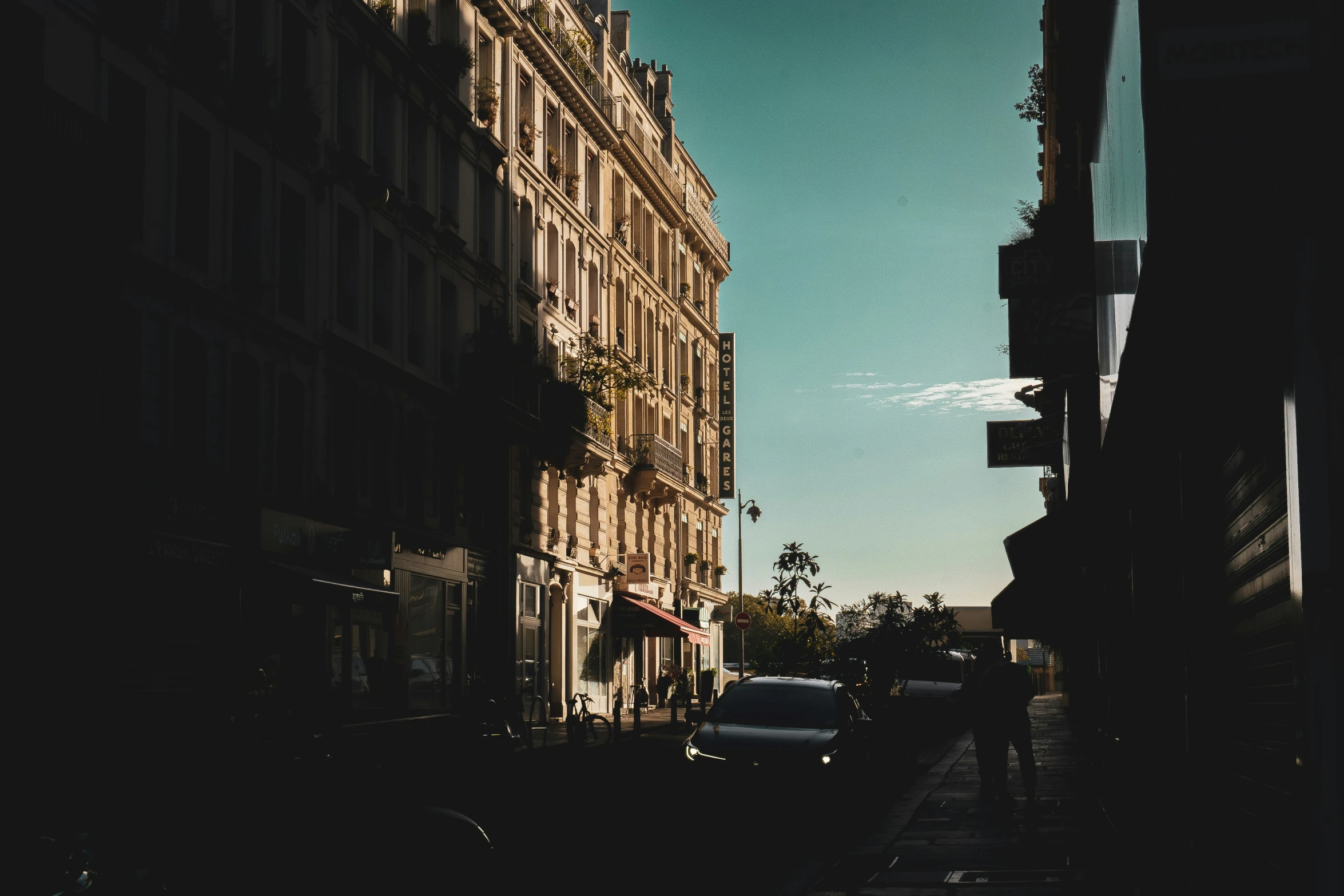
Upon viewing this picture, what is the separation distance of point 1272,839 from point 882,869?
15.9 ft

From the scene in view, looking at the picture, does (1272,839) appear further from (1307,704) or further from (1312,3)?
(1312,3)

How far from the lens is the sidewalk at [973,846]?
33.5ft

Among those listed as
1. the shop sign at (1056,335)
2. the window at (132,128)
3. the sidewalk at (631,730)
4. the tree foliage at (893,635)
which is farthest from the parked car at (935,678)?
the window at (132,128)

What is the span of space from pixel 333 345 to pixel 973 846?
1875 centimetres

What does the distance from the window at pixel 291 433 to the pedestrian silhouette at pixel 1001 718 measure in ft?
45.4

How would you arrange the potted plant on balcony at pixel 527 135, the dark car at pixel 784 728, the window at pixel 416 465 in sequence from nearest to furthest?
the dark car at pixel 784 728
the window at pixel 416 465
the potted plant on balcony at pixel 527 135

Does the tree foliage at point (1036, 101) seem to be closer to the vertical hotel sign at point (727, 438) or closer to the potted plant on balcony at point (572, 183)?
the potted plant on balcony at point (572, 183)

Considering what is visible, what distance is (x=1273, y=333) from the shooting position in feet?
20.5

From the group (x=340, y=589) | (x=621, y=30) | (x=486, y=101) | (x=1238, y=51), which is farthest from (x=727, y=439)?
(x=1238, y=51)

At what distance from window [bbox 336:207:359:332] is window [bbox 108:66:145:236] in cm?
757

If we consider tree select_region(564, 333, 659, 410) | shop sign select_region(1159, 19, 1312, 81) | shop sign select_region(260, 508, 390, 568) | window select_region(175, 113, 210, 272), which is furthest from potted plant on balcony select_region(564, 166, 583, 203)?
shop sign select_region(1159, 19, 1312, 81)

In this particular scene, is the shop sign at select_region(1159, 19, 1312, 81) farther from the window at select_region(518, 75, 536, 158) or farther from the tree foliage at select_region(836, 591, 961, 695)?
the window at select_region(518, 75, 536, 158)

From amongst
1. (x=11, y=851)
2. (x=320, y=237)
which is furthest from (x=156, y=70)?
(x=11, y=851)

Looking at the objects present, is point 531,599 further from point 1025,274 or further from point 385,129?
point 1025,274
